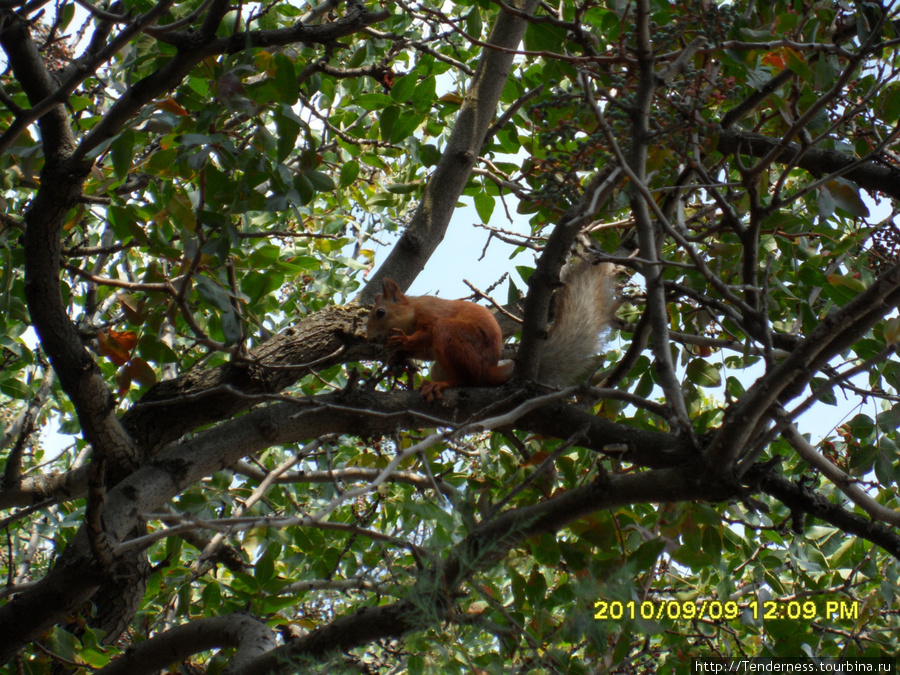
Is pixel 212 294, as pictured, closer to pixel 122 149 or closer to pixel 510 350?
pixel 122 149

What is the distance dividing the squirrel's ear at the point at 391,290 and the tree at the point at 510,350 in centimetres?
9

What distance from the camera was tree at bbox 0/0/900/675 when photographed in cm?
162

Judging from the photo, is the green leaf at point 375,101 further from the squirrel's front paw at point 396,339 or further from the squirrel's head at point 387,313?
the squirrel's front paw at point 396,339

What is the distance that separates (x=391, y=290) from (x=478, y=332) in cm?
47

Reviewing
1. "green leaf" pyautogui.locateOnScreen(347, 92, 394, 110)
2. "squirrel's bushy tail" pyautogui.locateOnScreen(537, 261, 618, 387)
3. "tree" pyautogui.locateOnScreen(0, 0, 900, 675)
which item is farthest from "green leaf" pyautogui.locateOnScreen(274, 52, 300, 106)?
"squirrel's bushy tail" pyautogui.locateOnScreen(537, 261, 618, 387)

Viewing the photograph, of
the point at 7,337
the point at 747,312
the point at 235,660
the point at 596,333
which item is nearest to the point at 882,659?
the point at 747,312

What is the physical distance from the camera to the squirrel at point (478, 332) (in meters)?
2.88

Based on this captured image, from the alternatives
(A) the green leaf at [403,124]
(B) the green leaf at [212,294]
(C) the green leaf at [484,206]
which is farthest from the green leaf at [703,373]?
(B) the green leaf at [212,294]

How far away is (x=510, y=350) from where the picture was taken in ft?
11.2

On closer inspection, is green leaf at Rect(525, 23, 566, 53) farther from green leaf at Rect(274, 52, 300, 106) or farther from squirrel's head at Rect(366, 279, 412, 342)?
squirrel's head at Rect(366, 279, 412, 342)

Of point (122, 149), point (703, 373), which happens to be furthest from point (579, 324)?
point (122, 149)

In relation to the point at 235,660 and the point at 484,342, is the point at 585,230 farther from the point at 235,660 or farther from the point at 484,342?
the point at 235,660

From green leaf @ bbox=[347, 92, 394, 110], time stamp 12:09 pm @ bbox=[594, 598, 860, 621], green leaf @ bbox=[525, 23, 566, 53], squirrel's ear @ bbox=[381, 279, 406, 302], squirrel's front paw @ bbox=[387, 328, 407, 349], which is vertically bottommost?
time stamp 12:09 pm @ bbox=[594, 598, 860, 621]

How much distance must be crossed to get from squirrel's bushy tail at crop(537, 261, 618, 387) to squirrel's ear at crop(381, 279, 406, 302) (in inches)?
33.2
